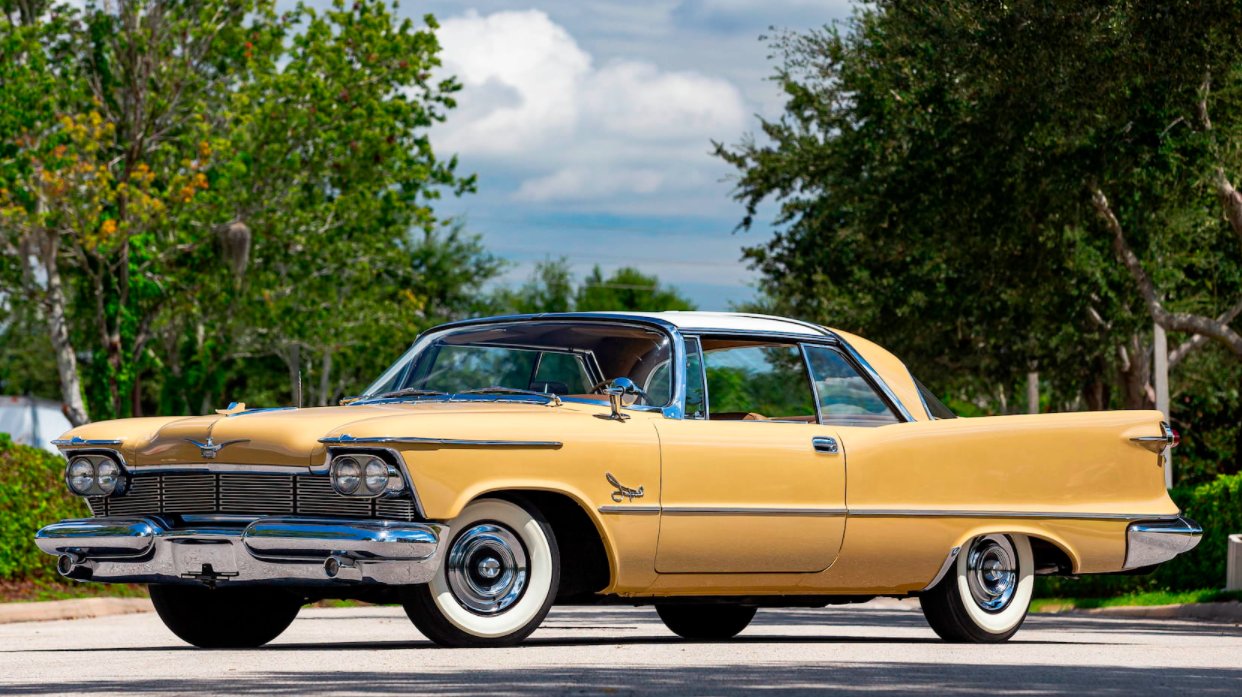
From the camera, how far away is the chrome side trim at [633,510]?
9.03 meters

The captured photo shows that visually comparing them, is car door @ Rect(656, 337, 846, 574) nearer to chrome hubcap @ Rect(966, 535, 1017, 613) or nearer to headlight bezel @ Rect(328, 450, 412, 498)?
chrome hubcap @ Rect(966, 535, 1017, 613)

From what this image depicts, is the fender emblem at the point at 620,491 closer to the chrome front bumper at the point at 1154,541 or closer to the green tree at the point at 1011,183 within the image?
the chrome front bumper at the point at 1154,541

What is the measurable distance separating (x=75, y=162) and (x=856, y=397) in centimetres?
2389

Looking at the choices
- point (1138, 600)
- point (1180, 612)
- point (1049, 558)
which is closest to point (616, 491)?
point (1049, 558)

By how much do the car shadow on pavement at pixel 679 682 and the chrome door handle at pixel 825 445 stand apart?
1.66m

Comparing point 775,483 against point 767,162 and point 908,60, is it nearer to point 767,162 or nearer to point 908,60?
point 908,60

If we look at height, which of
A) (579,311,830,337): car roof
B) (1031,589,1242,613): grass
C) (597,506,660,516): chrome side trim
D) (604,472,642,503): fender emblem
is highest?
(579,311,830,337): car roof

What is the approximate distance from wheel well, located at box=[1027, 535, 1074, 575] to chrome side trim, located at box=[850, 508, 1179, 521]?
241 millimetres

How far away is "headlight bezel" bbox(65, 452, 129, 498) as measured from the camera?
9102mm

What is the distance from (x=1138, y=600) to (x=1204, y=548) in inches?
51.1

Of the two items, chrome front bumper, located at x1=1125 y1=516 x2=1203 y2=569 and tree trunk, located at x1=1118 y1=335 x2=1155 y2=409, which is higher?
tree trunk, located at x1=1118 y1=335 x2=1155 y2=409

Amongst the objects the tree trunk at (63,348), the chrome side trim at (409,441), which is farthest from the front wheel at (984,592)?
the tree trunk at (63,348)

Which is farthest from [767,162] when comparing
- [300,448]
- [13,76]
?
[300,448]

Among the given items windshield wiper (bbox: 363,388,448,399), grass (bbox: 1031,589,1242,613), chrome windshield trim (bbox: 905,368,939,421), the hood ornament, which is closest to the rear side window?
chrome windshield trim (bbox: 905,368,939,421)
